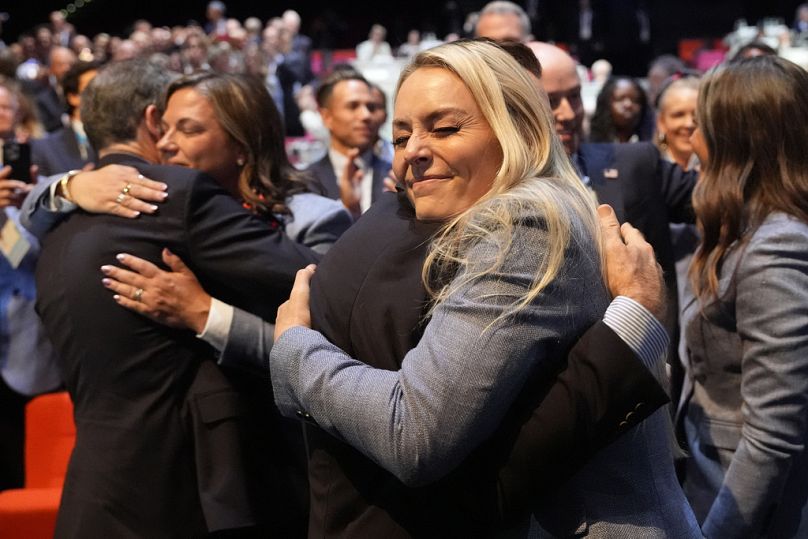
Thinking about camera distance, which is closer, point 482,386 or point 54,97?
point 482,386

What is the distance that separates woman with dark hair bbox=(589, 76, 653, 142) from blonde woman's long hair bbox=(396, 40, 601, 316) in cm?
418

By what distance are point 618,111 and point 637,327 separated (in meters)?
4.41

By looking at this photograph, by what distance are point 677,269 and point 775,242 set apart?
1210 millimetres

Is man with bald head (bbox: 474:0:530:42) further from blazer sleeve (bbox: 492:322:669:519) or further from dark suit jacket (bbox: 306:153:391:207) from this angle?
blazer sleeve (bbox: 492:322:669:519)

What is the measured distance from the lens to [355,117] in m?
5.01

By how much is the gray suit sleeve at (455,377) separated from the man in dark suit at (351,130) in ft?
10.5

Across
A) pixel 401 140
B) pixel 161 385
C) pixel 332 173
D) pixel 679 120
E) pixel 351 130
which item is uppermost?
pixel 401 140

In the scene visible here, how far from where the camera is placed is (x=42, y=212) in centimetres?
243

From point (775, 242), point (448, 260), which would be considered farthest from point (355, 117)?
point (448, 260)

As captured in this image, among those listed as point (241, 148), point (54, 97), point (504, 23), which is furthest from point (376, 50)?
point (241, 148)

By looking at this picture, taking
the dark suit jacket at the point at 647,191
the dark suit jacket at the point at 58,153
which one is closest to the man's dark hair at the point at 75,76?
the dark suit jacket at the point at 58,153

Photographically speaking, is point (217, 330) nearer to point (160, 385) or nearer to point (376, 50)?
point (160, 385)

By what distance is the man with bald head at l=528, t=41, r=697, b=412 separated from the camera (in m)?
2.83

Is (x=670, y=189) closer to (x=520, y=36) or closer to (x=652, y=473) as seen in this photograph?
(x=520, y=36)
